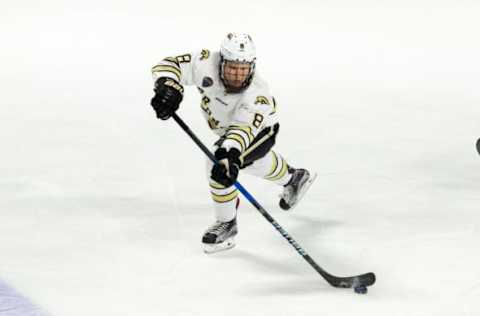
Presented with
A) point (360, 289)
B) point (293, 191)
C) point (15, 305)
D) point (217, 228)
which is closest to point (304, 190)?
point (293, 191)

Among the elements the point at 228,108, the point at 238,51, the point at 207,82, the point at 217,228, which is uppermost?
the point at 238,51

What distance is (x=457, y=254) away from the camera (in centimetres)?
359

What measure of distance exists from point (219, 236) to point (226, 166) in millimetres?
546

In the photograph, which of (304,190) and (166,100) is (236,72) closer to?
(166,100)

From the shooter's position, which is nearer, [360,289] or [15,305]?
[15,305]

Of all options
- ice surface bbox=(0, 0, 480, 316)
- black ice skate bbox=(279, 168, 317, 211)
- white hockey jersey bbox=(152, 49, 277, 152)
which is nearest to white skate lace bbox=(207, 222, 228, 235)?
ice surface bbox=(0, 0, 480, 316)

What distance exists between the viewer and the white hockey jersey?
3.36 meters

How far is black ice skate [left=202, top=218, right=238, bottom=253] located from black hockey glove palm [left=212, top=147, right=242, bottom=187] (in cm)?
46

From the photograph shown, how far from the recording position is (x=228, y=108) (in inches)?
139

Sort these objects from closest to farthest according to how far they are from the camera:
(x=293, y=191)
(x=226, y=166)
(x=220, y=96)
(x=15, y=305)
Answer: (x=15, y=305) → (x=226, y=166) → (x=220, y=96) → (x=293, y=191)

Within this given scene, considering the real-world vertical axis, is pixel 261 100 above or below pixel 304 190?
above

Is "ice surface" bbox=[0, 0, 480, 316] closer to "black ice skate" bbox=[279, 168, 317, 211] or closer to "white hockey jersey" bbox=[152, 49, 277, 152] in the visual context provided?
"black ice skate" bbox=[279, 168, 317, 211]

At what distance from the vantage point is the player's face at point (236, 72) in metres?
3.35

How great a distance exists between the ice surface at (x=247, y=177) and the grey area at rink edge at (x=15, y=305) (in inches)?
2.1
